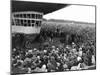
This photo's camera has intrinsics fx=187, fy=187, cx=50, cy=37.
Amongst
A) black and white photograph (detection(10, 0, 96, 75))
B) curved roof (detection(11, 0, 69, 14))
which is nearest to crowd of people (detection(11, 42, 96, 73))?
black and white photograph (detection(10, 0, 96, 75))

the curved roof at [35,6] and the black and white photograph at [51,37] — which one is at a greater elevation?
the curved roof at [35,6]

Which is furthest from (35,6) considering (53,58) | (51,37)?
(53,58)

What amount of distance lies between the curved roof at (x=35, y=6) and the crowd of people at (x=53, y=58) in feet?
1.61

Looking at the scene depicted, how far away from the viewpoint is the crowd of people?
7.67 ft

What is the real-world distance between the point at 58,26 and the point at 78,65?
61 cm

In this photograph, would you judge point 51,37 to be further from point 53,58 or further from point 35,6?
point 35,6

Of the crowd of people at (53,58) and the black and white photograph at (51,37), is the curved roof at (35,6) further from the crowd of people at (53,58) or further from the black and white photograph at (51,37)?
the crowd of people at (53,58)

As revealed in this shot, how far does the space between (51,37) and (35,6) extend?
0.46m

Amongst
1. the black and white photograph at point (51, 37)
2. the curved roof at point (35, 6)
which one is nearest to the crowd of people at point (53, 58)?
the black and white photograph at point (51, 37)

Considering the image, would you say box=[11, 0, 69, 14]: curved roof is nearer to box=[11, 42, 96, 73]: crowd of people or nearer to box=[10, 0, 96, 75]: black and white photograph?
box=[10, 0, 96, 75]: black and white photograph

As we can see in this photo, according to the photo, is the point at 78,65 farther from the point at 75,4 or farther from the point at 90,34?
the point at 75,4

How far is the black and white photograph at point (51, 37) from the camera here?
234cm

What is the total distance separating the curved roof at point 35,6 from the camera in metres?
2.33

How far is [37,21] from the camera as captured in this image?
2.43 m
